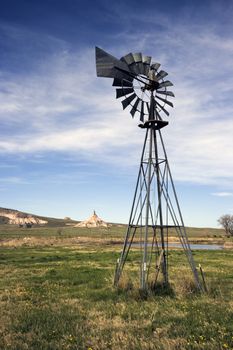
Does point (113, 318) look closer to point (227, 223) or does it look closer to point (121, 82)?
point (121, 82)

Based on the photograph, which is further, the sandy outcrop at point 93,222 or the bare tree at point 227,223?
the sandy outcrop at point 93,222

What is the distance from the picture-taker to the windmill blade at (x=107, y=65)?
14.7 metres

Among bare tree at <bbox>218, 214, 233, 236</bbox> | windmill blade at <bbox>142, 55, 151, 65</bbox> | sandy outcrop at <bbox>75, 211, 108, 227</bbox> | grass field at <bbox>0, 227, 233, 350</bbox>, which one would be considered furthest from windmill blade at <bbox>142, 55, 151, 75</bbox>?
sandy outcrop at <bbox>75, 211, 108, 227</bbox>

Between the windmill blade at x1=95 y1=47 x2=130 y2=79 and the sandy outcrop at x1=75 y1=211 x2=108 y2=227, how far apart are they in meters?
168

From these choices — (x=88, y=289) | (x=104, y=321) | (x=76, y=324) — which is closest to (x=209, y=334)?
(x=104, y=321)

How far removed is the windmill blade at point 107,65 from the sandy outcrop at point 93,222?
16760 centimetres

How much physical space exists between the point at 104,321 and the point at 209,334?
3.30 meters

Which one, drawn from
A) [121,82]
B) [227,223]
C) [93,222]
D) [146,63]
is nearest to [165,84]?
[146,63]

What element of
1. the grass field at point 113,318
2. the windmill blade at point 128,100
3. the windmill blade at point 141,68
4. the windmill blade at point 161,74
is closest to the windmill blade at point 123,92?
the windmill blade at point 128,100

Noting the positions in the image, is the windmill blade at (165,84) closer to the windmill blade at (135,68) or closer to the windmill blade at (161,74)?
the windmill blade at (161,74)

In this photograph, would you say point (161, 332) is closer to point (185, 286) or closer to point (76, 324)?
point (76, 324)

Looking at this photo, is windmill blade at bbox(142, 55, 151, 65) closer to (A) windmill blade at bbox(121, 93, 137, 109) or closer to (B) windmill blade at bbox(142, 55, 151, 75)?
(B) windmill blade at bbox(142, 55, 151, 75)

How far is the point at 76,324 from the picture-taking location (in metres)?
9.91

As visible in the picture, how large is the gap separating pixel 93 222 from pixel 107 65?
567ft
